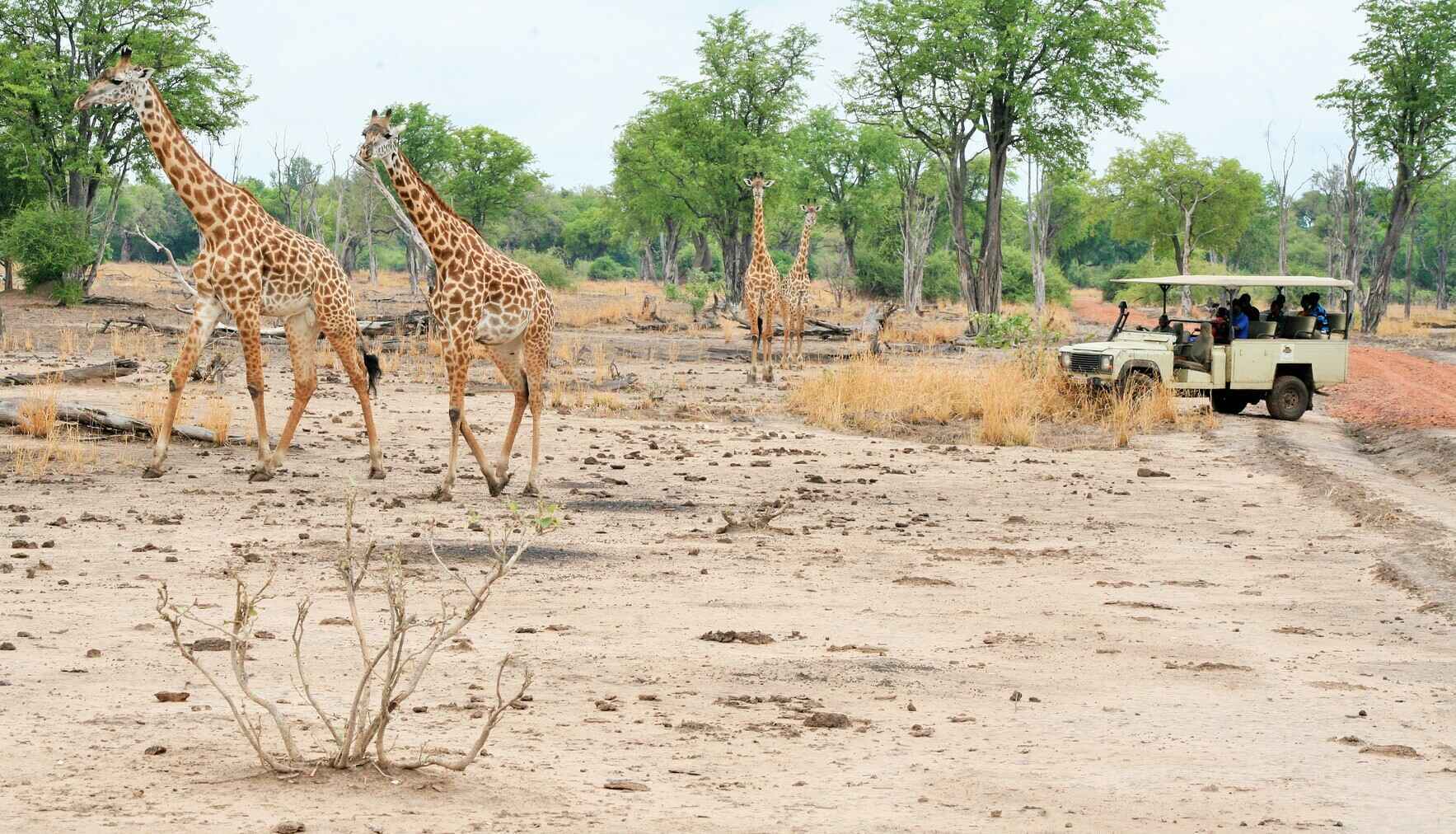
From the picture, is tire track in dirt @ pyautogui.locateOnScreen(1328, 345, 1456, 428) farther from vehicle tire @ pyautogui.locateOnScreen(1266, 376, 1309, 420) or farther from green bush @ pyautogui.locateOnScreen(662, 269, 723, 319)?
green bush @ pyautogui.locateOnScreen(662, 269, 723, 319)

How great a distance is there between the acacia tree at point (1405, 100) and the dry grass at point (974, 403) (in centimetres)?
3234

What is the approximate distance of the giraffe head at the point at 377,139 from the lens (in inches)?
484

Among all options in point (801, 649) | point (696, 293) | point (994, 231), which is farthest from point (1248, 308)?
point (696, 293)

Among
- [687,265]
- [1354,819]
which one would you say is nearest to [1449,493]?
[1354,819]

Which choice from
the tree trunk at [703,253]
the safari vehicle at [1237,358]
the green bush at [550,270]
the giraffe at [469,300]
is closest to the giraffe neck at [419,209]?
the giraffe at [469,300]

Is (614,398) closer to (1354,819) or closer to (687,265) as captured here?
(1354,819)

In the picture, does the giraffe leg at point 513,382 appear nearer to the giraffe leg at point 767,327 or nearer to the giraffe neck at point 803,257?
the giraffe leg at point 767,327

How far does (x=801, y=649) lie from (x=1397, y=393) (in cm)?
2008

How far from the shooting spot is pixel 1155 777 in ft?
18.5

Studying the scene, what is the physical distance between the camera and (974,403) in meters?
19.7

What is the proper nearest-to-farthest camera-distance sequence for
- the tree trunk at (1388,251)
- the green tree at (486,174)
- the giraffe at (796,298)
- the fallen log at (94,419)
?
the fallen log at (94,419)
the giraffe at (796,298)
the tree trunk at (1388,251)
the green tree at (486,174)

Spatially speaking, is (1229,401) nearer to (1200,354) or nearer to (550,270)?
(1200,354)

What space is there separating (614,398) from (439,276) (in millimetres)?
7327

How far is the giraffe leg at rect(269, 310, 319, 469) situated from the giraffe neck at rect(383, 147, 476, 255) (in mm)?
1376
